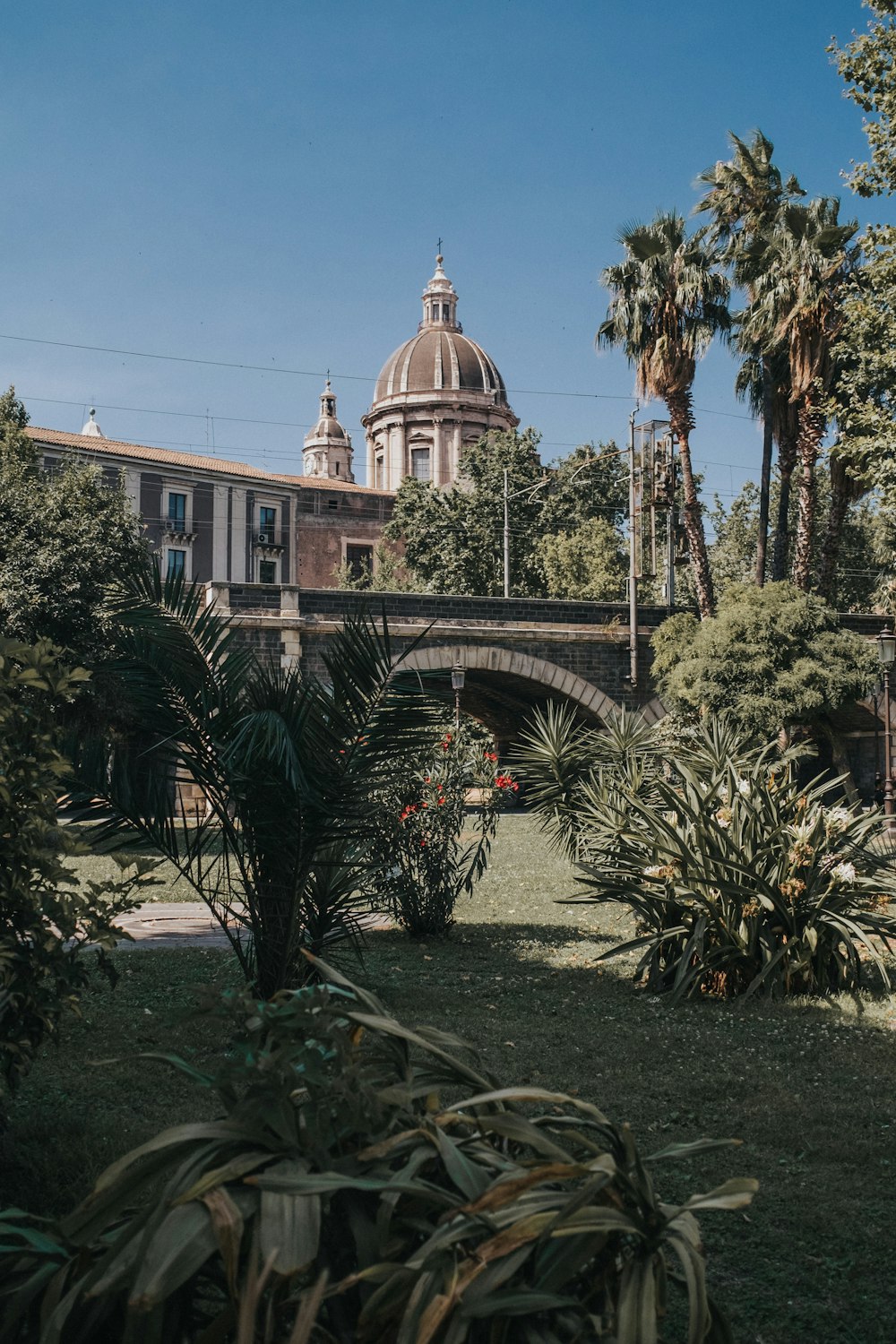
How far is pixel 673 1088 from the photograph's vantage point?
489 cm

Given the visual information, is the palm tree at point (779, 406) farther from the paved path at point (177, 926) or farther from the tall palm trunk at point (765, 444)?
the paved path at point (177, 926)

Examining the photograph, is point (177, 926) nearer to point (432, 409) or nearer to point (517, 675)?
point (517, 675)

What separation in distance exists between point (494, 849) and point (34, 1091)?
482 inches

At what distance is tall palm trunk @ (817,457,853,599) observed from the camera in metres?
24.0

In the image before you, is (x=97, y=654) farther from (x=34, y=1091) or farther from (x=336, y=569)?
(x=336, y=569)

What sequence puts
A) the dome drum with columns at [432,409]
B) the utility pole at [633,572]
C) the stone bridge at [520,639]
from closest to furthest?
the stone bridge at [520,639]
the utility pole at [633,572]
the dome drum with columns at [432,409]

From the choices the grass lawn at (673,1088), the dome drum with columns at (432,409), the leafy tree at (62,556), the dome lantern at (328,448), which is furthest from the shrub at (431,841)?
the dome lantern at (328,448)

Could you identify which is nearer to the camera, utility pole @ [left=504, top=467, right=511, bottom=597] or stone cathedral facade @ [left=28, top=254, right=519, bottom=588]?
utility pole @ [left=504, top=467, right=511, bottom=597]

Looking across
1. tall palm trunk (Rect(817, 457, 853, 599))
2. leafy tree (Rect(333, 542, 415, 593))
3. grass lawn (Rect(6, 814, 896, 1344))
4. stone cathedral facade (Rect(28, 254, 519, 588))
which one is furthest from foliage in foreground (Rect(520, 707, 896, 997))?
leafy tree (Rect(333, 542, 415, 593))

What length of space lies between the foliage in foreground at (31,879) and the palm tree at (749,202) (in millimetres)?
23182

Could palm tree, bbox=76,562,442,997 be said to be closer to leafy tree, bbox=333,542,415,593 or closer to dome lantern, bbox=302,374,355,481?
leafy tree, bbox=333,542,415,593

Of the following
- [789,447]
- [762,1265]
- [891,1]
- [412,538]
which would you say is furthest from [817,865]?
[412,538]

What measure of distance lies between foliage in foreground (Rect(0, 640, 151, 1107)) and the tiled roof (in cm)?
→ 3827

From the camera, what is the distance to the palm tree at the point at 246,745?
5.27 meters
